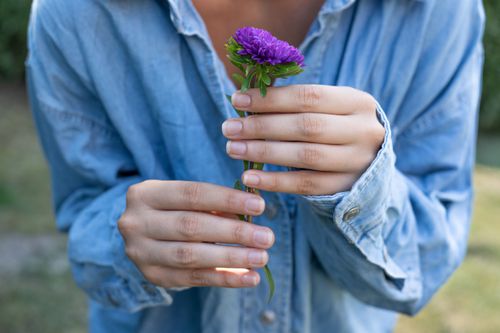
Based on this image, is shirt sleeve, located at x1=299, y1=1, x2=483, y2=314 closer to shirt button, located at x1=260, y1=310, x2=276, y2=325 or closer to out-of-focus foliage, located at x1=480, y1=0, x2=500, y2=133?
shirt button, located at x1=260, y1=310, x2=276, y2=325

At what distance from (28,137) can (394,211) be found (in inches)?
162

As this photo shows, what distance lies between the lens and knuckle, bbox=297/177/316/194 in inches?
40.8

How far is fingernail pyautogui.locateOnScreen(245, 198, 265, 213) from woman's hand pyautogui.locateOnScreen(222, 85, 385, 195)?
37 millimetres

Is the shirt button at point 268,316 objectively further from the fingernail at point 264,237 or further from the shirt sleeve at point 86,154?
the fingernail at point 264,237

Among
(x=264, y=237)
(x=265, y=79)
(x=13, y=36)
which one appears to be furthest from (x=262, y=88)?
(x=13, y=36)

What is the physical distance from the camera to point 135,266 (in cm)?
130

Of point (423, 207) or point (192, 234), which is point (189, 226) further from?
point (423, 207)

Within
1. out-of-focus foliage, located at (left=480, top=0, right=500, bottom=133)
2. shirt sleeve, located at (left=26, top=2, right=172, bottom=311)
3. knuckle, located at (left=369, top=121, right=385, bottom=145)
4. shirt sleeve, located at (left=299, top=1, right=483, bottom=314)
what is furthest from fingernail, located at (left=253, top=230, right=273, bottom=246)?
out-of-focus foliage, located at (left=480, top=0, right=500, bottom=133)

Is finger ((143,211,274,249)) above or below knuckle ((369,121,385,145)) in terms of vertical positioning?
below

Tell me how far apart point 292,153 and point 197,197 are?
20 cm

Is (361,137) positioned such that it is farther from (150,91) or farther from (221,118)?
(150,91)

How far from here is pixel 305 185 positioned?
41.0 inches

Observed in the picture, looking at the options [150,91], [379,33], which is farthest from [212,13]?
[379,33]

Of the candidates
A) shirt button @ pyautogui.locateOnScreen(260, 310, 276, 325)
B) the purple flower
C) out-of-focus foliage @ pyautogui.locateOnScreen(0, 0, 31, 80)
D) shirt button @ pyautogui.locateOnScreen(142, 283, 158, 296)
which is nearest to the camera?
the purple flower
